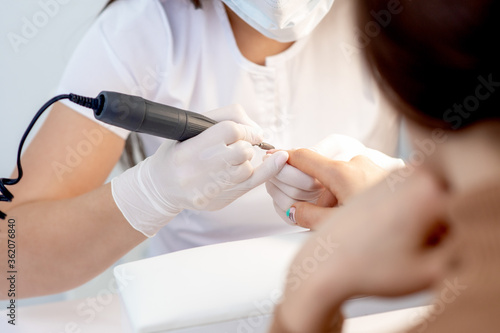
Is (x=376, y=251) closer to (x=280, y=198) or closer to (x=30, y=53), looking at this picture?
(x=280, y=198)

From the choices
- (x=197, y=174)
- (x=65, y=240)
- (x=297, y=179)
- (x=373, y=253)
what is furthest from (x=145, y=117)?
(x=373, y=253)

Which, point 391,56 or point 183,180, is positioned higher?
point 391,56

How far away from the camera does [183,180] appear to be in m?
0.86

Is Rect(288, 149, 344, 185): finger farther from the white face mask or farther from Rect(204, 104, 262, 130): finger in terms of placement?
the white face mask

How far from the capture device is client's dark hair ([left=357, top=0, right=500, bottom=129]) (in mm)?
288

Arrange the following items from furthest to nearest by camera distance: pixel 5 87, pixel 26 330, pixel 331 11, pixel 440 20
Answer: pixel 5 87 < pixel 331 11 < pixel 26 330 < pixel 440 20

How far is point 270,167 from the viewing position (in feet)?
2.84

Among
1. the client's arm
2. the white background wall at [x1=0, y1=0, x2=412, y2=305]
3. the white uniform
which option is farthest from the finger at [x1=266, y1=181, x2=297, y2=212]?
the white background wall at [x1=0, y1=0, x2=412, y2=305]

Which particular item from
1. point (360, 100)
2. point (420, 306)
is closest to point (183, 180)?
point (420, 306)

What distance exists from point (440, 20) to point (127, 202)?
28.5 inches

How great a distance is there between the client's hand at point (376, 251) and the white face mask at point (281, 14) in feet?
2.32

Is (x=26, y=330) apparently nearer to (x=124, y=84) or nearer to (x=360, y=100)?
(x=124, y=84)

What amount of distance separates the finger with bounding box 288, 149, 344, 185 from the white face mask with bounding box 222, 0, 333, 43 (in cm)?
26

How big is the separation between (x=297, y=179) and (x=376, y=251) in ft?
1.88
